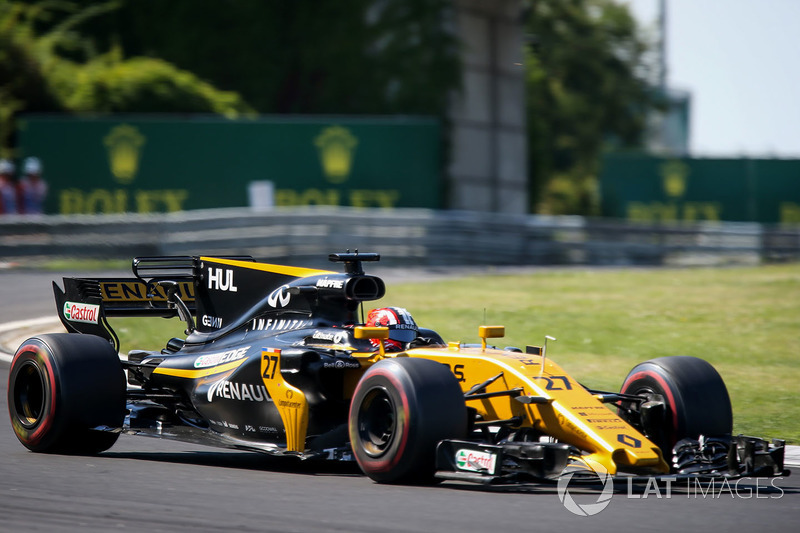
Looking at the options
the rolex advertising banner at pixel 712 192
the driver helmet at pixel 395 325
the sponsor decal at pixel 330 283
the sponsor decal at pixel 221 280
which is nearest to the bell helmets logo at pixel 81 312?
the sponsor decal at pixel 221 280

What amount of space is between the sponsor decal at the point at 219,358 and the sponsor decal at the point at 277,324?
25 centimetres

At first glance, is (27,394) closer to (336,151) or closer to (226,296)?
Answer: (226,296)

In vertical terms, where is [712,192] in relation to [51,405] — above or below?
above

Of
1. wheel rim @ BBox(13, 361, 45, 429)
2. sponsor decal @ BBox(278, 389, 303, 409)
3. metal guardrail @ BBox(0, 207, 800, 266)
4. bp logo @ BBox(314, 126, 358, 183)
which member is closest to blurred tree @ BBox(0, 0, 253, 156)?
bp logo @ BBox(314, 126, 358, 183)

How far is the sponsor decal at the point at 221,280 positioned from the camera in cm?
945

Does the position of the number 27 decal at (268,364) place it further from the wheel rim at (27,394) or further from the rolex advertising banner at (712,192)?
the rolex advertising banner at (712,192)

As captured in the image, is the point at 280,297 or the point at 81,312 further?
the point at 81,312

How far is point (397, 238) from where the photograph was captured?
75.2 feet

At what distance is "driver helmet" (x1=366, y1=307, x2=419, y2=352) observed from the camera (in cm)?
839

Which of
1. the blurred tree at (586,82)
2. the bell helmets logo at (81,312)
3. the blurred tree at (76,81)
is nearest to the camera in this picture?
the bell helmets logo at (81,312)

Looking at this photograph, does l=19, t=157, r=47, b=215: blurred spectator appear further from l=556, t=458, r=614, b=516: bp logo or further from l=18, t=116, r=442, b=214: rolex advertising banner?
l=556, t=458, r=614, b=516: bp logo

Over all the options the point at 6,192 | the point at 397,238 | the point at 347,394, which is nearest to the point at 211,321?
the point at 347,394

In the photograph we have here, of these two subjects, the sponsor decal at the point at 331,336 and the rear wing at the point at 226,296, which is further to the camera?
the rear wing at the point at 226,296

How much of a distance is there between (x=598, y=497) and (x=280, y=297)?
3033 mm
